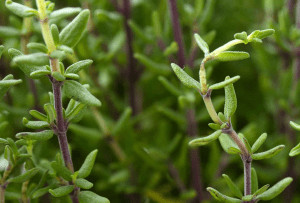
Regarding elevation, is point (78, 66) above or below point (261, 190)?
above

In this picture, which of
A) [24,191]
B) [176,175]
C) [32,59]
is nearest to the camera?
[32,59]

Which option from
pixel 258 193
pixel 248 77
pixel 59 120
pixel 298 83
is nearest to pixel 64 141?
pixel 59 120

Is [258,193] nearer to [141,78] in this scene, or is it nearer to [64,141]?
[64,141]

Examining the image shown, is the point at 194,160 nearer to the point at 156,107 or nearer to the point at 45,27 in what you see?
the point at 156,107

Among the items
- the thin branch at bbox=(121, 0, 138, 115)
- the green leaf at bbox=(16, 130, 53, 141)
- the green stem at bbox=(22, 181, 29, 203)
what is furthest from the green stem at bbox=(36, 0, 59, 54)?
the thin branch at bbox=(121, 0, 138, 115)

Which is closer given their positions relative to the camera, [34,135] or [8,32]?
[34,135]

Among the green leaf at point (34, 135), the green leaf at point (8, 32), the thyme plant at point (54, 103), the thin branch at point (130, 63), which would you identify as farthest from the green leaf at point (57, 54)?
the thin branch at point (130, 63)

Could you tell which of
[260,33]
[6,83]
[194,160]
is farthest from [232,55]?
[194,160]

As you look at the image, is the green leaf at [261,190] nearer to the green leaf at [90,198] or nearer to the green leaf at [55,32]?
the green leaf at [90,198]
